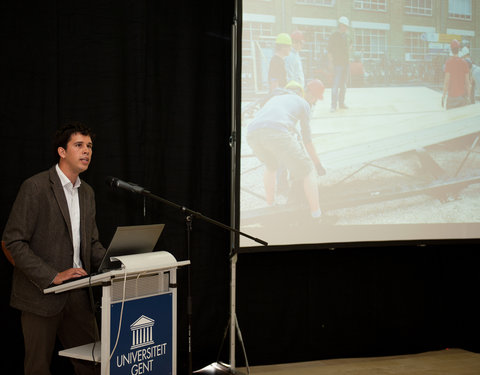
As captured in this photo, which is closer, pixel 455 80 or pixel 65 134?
pixel 65 134

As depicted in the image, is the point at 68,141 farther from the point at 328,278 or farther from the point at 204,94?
the point at 328,278

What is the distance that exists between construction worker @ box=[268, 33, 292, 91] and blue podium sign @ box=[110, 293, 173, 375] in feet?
5.96

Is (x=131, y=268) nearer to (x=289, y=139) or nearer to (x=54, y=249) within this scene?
(x=54, y=249)

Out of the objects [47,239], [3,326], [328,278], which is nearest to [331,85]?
[328,278]

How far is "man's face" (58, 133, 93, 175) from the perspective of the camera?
2879 mm

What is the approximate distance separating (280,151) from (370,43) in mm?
1120

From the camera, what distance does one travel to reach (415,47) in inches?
162

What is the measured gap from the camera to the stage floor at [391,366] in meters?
3.95

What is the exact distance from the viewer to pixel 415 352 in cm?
452

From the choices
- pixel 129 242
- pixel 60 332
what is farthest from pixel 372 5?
pixel 60 332

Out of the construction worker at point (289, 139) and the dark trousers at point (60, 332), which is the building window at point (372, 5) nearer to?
the construction worker at point (289, 139)

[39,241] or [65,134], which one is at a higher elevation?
[65,134]

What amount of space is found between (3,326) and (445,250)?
3.63 metres

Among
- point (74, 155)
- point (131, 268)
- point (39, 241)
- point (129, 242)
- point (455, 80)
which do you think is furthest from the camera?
point (455, 80)
